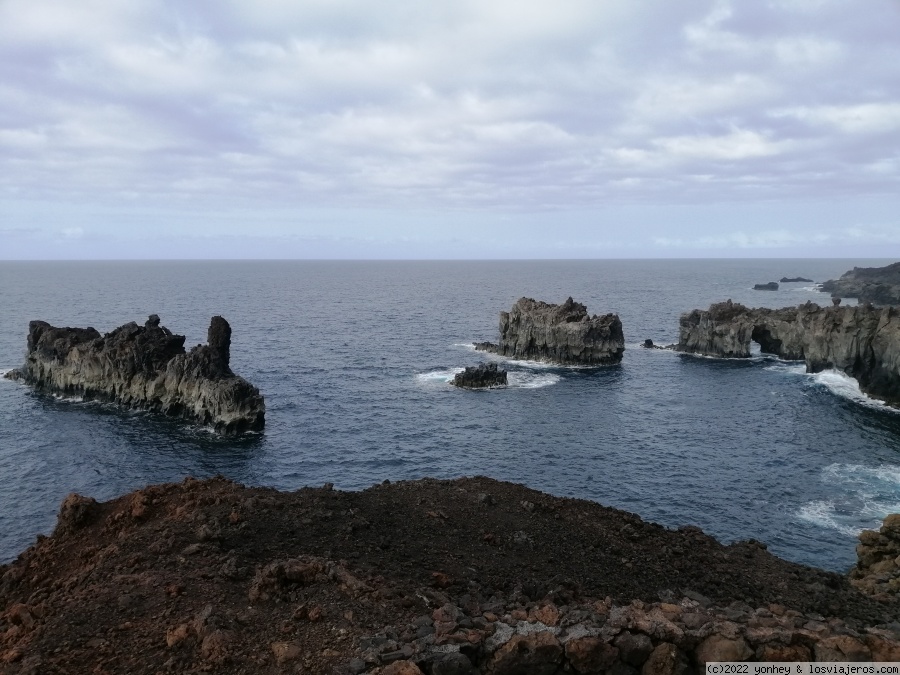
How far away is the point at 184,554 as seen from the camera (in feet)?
74.3

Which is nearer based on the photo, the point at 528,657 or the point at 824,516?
the point at 528,657

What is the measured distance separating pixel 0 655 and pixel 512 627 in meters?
14.4

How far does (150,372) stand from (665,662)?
237ft

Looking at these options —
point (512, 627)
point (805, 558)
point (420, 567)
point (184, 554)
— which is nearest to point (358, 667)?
point (512, 627)

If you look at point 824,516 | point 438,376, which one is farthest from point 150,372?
point 824,516

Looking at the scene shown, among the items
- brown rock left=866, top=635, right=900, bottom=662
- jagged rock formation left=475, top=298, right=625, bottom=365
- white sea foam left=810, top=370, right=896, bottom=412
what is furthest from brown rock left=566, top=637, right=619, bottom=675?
jagged rock formation left=475, top=298, right=625, bottom=365

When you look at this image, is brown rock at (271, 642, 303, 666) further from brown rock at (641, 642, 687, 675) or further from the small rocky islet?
brown rock at (641, 642, 687, 675)

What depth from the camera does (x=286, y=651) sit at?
16656mm

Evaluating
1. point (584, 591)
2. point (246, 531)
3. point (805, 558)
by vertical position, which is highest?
point (246, 531)

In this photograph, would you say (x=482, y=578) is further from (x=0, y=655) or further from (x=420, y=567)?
(x=0, y=655)

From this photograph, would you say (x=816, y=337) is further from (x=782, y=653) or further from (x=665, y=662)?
(x=665, y=662)

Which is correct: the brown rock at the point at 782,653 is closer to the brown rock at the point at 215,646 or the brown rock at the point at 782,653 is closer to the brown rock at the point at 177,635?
the brown rock at the point at 215,646

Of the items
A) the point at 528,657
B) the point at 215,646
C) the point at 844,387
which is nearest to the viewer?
the point at 528,657

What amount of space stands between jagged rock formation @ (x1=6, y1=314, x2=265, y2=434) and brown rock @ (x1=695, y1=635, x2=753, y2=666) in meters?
57.3
